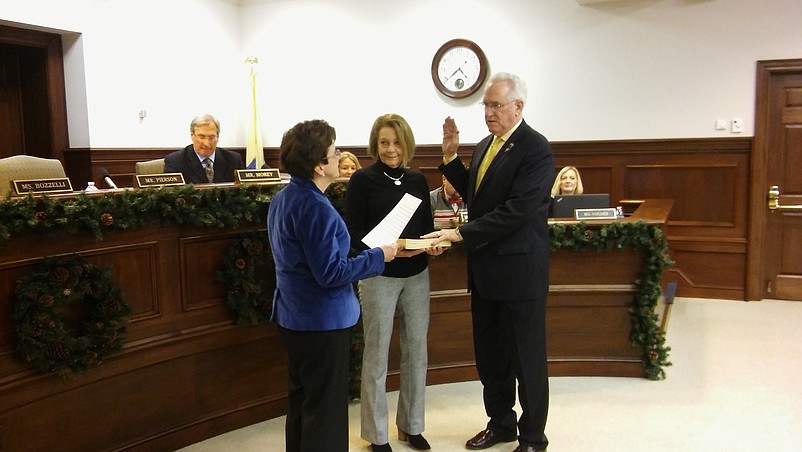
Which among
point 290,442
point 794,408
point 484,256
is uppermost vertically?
point 484,256

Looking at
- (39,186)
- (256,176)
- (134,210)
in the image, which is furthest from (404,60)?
(39,186)

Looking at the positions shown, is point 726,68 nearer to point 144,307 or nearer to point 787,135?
point 787,135

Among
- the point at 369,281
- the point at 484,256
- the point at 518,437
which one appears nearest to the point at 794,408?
the point at 518,437

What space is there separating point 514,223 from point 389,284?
606 mm

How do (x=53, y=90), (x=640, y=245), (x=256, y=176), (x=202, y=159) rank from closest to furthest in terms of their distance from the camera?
(x=256, y=176) → (x=640, y=245) → (x=202, y=159) → (x=53, y=90)

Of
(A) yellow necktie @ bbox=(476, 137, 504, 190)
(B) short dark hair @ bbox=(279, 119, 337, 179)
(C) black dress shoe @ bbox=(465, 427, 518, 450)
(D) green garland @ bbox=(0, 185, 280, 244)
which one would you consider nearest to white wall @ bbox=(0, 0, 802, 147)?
(D) green garland @ bbox=(0, 185, 280, 244)

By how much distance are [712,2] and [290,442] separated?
18.0ft

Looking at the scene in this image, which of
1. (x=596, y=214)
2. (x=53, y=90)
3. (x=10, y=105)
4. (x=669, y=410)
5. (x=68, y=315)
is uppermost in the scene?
(x=53, y=90)

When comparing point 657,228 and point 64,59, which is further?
point 64,59

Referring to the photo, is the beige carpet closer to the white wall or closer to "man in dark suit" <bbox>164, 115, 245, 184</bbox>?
"man in dark suit" <bbox>164, 115, 245, 184</bbox>

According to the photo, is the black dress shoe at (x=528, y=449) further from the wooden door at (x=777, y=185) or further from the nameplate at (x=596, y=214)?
the wooden door at (x=777, y=185)

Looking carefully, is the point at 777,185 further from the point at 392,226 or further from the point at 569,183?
the point at 392,226

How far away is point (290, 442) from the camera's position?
2.47 m

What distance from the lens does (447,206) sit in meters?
4.58
